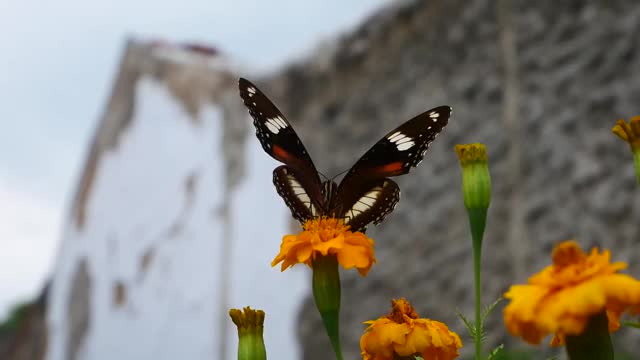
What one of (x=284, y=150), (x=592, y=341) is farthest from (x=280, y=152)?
(x=592, y=341)

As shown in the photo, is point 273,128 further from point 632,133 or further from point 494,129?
point 494,129

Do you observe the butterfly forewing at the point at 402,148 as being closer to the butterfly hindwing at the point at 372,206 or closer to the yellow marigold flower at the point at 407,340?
the butterfly hindwing at the point at 372,206

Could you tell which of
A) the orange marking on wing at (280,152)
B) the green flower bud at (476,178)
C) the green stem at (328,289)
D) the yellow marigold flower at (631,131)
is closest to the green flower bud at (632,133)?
the yellow marigold flower at (631,131)

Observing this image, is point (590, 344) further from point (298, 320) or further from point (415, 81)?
point (298, 320)

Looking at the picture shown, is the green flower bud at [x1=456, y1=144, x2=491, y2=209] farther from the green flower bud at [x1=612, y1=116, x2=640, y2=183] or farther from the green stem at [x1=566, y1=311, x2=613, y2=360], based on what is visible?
the green stem at [x1=566, y1=311, x2=613, y2=360]

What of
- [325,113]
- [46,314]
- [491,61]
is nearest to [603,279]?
[491,61]
